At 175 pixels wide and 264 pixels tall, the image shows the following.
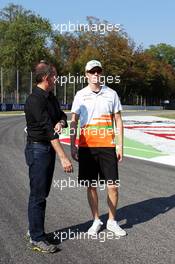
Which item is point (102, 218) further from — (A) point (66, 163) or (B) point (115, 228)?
(A) point (66, 163)

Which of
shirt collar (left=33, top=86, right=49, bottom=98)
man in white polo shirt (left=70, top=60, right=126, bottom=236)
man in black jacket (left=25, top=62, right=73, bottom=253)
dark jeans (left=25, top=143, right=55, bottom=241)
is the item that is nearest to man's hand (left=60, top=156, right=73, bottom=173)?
man in black jacket (left=25, top=62, right=73, bottom=253)

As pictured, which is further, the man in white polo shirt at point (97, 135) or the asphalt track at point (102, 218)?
the man in white polo shirt at point (97, 135)

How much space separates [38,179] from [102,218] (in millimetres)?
1679

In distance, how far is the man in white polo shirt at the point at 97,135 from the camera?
18.7 feet

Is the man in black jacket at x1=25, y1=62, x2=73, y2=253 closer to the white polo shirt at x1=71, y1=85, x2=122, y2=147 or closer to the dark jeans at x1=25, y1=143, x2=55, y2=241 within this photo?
the dark jeans at x1=25, y1=143, x2=55, y2=241

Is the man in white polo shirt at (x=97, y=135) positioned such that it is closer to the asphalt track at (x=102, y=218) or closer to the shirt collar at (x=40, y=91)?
the asphalt track at (x=102, y=218)

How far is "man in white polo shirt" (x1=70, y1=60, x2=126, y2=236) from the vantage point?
570 centimetres

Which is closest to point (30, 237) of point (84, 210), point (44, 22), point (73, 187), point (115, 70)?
point (84, 210)

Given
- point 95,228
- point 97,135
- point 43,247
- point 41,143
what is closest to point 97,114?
point 97,135

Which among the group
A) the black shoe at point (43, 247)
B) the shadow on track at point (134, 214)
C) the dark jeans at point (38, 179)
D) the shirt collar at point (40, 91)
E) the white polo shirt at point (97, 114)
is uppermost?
the shirt collar at point (40, 91)

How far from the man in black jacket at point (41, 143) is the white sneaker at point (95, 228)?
0.68m

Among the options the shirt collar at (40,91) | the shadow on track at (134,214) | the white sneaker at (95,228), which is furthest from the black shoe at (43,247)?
the shirt collar at (40,91)

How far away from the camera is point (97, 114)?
571cm

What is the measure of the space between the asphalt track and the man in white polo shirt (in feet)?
1.19
